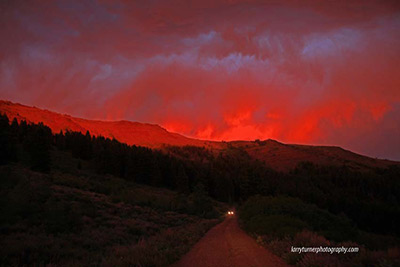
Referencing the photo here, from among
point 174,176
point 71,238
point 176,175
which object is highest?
point 71,238

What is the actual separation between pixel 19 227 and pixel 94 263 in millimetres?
6940

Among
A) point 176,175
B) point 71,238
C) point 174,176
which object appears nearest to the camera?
point 71,238

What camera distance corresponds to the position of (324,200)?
8544 cm

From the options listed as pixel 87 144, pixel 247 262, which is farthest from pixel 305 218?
pixel 87 144

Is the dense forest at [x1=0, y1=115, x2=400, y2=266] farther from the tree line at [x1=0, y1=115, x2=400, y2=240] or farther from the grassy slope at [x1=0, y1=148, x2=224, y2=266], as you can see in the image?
the grassy slope at [x1=0, y1=148, x2=224, y2=266]

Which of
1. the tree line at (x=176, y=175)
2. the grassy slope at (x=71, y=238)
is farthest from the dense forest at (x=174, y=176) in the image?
the grassy slope at (x=71, y=238)

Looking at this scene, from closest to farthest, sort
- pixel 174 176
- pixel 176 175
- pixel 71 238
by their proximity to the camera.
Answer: pixel 71 238 → pixel 174 176 → pixel 176 175

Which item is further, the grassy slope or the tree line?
the tree line

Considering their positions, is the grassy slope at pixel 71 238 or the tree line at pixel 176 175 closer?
the grassy slope at pixel 71 238

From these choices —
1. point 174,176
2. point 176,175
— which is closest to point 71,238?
point 174,176

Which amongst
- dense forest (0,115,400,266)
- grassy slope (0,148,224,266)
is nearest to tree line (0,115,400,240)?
dense forest (0,115,400,266)

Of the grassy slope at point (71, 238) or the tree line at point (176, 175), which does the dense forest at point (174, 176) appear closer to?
the tree line at point (176, 175)

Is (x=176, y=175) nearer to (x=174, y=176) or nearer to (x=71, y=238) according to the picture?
(x=174, y=176)

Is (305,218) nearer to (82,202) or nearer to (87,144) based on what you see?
(82,202)
